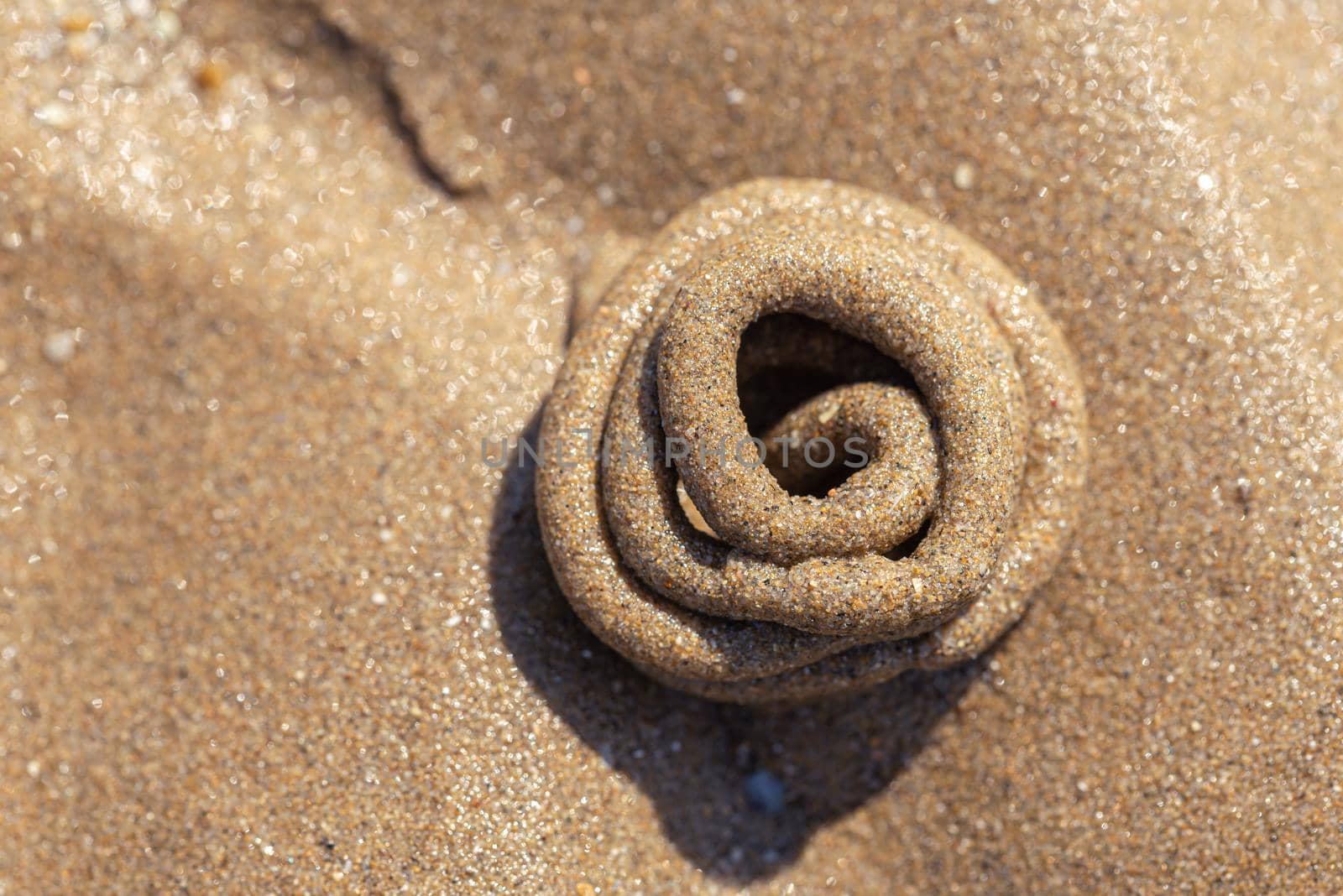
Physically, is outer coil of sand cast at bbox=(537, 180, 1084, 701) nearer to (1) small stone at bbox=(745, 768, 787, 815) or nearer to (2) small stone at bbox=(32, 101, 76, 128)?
(1) small stone at bbox=(745, 768, 787, 815)

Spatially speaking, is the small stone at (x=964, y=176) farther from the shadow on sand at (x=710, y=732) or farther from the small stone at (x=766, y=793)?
the small stone at (x=766, y=793)

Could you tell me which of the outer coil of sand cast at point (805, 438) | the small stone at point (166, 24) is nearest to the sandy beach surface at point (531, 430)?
the small stone at point (166, 24)

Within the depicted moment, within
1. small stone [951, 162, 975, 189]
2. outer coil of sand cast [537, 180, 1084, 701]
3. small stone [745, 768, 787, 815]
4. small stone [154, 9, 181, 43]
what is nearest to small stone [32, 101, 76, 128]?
small stone [154, 9, 181, 43]

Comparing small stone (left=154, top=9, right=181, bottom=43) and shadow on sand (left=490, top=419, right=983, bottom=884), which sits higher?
small stone (left=154, top=9, right=181, bottom=43)

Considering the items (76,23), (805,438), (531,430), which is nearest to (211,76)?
(76,23)

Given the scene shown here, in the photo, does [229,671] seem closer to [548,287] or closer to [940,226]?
[548,287]

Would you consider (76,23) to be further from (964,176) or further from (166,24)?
(964,176)
